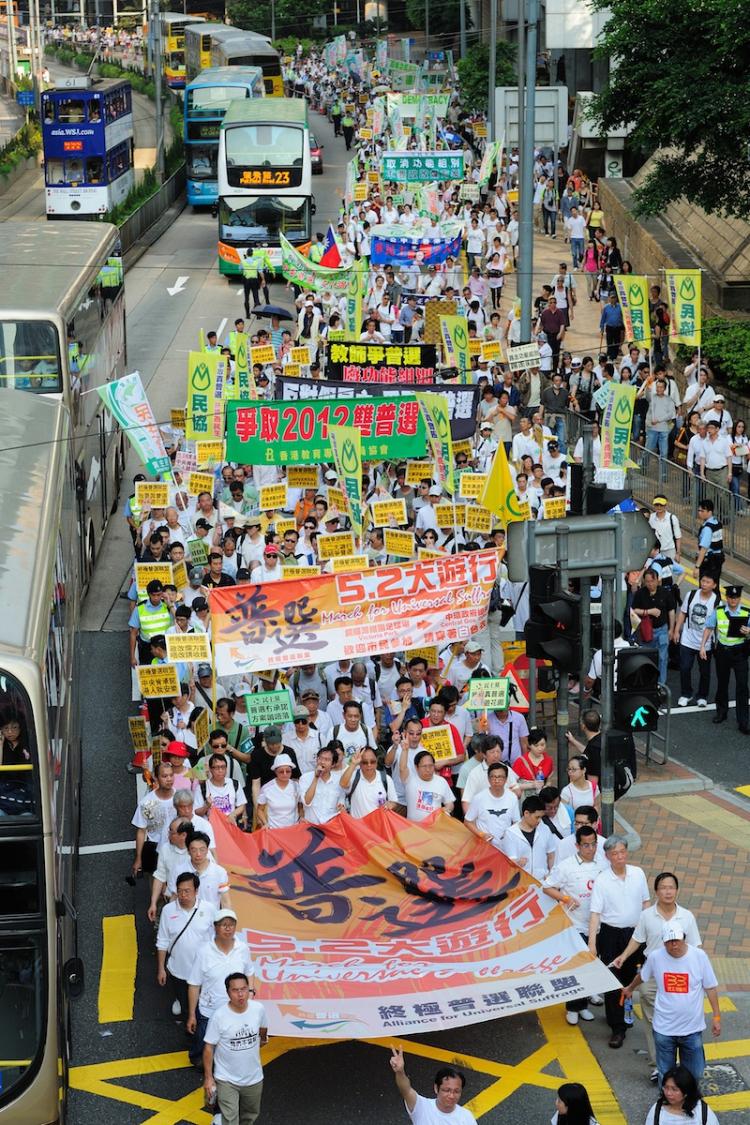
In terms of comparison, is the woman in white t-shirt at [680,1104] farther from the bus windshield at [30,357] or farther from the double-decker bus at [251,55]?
the double-decker bus at [251,55]

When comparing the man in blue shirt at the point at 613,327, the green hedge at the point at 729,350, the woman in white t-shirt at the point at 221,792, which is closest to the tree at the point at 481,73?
the man in blue shirt at the point at 613,327

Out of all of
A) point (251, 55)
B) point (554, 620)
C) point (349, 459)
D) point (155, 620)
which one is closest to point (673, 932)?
point (554, 620)

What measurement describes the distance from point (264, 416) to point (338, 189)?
39.7 metres

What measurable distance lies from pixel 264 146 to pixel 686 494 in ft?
69.3

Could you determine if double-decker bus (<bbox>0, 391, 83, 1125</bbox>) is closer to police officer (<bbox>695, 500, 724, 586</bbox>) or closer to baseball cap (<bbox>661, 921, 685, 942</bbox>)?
baseball cap (<bbox>661, 921, 685, 942</bbox>)

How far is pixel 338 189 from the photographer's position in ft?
187

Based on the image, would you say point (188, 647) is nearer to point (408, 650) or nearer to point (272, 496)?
point (408, 650)

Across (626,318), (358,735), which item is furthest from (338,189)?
(358,735)

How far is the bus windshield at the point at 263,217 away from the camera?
39.6 meters

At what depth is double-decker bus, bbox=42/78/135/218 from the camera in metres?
45.4

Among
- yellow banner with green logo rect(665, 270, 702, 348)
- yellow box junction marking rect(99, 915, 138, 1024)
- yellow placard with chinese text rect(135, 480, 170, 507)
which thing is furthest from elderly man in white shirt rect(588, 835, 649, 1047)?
yellow banner with green logo rect(665, 270, 702, 348)

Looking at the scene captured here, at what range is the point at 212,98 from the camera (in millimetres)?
50156

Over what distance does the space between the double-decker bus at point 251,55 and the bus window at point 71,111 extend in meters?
13.6

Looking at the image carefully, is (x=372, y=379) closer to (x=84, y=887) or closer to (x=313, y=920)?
(x=84, y=887)
